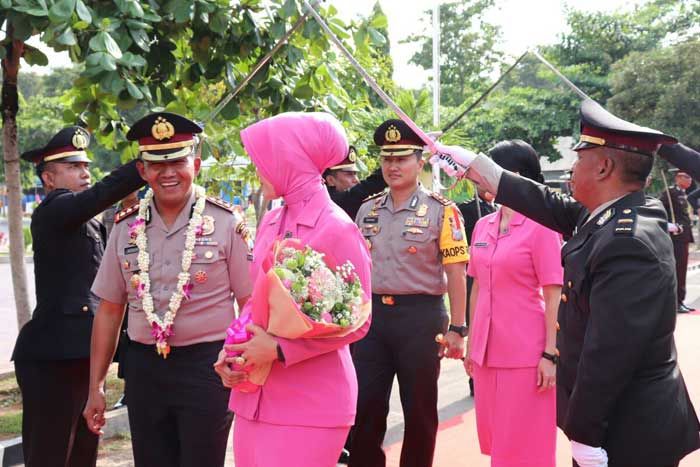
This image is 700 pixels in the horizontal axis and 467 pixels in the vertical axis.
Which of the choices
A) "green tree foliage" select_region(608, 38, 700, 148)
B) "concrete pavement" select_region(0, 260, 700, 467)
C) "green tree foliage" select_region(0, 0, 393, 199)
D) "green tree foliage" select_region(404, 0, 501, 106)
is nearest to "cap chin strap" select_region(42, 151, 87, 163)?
"green tree foliage" select_region(0, 0, 393, 199)

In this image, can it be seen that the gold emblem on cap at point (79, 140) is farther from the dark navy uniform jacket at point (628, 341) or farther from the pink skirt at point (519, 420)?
the dark navy uniform jacket at point (628, 341)

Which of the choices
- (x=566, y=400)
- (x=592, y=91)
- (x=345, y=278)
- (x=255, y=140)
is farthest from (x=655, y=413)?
(x=592, y=91)

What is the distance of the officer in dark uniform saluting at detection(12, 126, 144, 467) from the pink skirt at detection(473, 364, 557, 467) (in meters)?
2.12

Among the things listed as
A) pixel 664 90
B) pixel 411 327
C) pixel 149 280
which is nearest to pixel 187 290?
pixel 149 280

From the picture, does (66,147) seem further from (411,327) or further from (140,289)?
(411,327)

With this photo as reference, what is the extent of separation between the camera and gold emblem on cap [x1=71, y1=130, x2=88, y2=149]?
15.0 feet

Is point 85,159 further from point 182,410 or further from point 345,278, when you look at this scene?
point 345,278

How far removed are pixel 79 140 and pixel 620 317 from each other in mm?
3052

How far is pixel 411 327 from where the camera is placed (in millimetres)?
5102

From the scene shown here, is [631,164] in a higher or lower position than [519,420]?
higher

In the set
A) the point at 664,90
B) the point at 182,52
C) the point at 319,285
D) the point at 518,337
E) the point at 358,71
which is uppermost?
the point at 664,90

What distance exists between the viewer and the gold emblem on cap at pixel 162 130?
12.5ft

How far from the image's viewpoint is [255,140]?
124 inches

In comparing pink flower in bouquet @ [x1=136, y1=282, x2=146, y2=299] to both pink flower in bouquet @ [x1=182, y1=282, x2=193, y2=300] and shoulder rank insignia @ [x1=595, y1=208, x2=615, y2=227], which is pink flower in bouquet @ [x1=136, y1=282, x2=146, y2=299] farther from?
shoulder rank insignia @ [x1=595, y1=208, x2=615, y2=227]
